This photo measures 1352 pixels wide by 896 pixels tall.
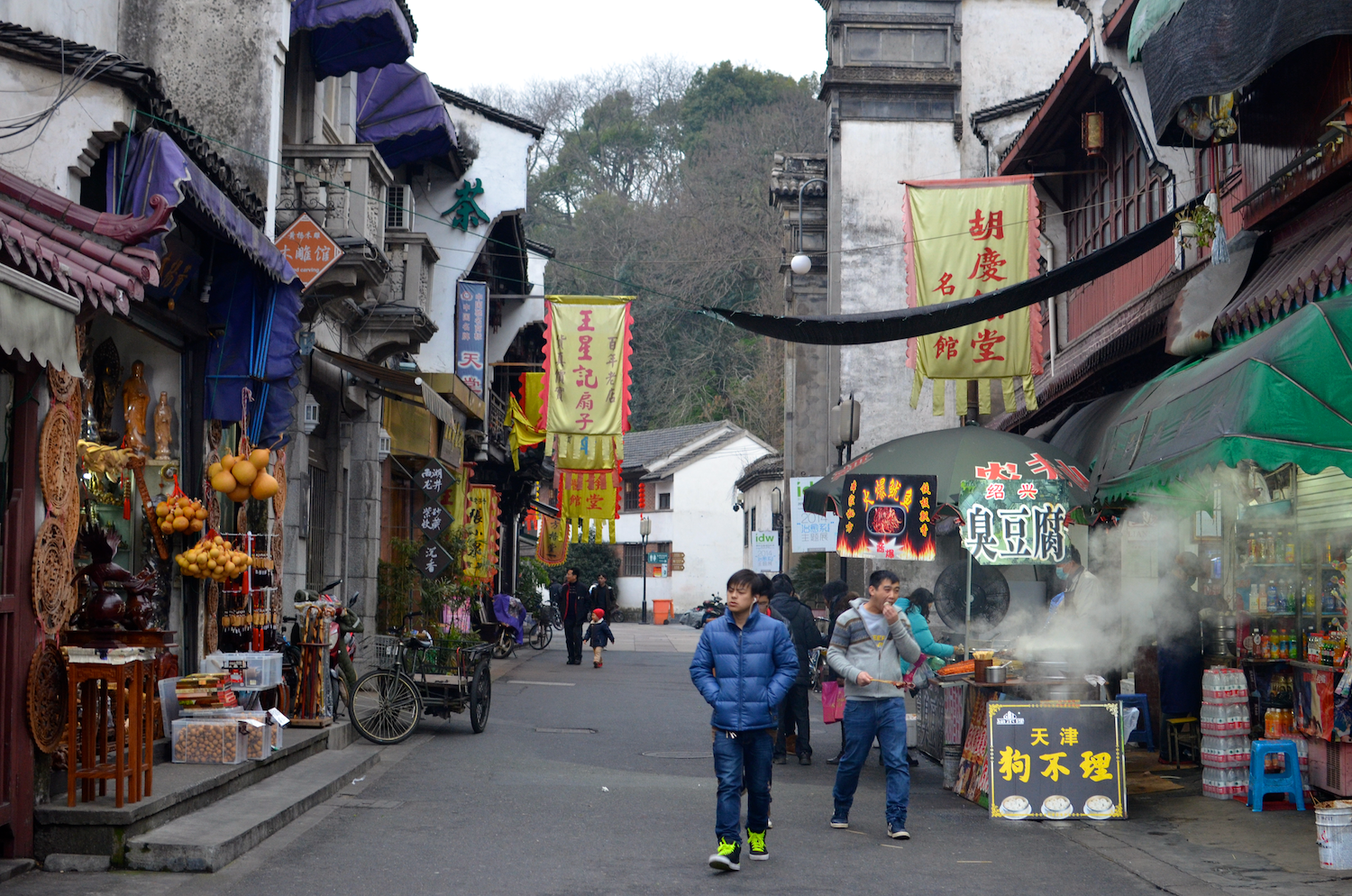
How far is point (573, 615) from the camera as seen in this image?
1037 inches

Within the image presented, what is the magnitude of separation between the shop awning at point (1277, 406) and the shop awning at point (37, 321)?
6506 mm

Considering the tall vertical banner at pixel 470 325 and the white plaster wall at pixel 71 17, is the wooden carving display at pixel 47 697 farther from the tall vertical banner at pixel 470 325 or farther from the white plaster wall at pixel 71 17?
the tall vertical banner at pixel 470 325

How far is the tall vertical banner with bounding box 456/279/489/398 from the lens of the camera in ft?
66.8

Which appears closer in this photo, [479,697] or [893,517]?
[893,517]

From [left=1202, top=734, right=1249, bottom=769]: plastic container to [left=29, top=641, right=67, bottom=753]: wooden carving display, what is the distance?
8598mm

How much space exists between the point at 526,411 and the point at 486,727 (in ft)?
45.3

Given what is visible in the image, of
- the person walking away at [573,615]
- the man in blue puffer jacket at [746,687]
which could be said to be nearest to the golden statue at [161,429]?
the man in blue puffer jacket at [746,687]

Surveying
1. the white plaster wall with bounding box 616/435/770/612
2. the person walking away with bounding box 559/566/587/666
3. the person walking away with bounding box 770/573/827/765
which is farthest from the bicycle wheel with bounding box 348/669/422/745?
the white plaster wall with bounding box 616/435/770/612

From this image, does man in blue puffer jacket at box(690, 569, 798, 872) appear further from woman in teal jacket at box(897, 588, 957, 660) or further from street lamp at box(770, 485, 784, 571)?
street lamp at box(770, 485, 784, 571)

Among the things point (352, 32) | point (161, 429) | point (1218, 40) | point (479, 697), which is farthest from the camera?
point (479, 697)

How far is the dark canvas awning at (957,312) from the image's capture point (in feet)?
39.7

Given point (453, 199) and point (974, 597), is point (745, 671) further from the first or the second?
point (453, 199)

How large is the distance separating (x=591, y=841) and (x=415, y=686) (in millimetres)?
5151

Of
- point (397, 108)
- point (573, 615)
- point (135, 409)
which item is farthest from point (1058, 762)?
point (573, 615)
